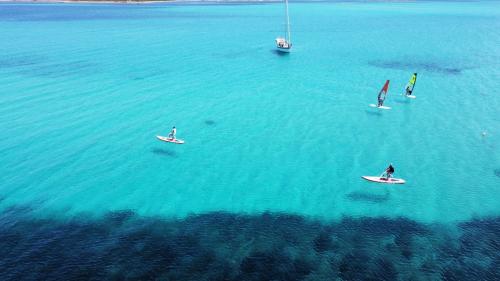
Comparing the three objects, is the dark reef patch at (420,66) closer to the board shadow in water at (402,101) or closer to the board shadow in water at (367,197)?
the board shadow in water at (402,101)

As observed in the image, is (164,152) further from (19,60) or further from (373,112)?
(19,60)

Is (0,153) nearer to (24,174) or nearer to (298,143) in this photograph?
(24,174)

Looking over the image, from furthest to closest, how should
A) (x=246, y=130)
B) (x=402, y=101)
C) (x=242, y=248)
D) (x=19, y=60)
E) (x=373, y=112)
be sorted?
1. (x=19, y=60)
2. (x=402, y=101)
3. (x=373, y=112)
4. (x=246, y=130)
5. (x=242, y=248)

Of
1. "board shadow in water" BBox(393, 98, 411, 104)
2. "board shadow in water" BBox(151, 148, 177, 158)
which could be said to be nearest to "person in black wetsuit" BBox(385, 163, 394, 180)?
"board shadow in water" BBox(151, 148, 177, 158)

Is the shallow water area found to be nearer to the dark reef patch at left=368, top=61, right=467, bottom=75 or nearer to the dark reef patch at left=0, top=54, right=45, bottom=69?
the dark reef patch at left=368, top=61, right=467, bottom=75

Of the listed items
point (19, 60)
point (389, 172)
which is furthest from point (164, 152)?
point (19, 60)

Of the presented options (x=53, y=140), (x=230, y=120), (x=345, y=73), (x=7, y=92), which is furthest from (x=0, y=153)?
(x=345, y=73)
